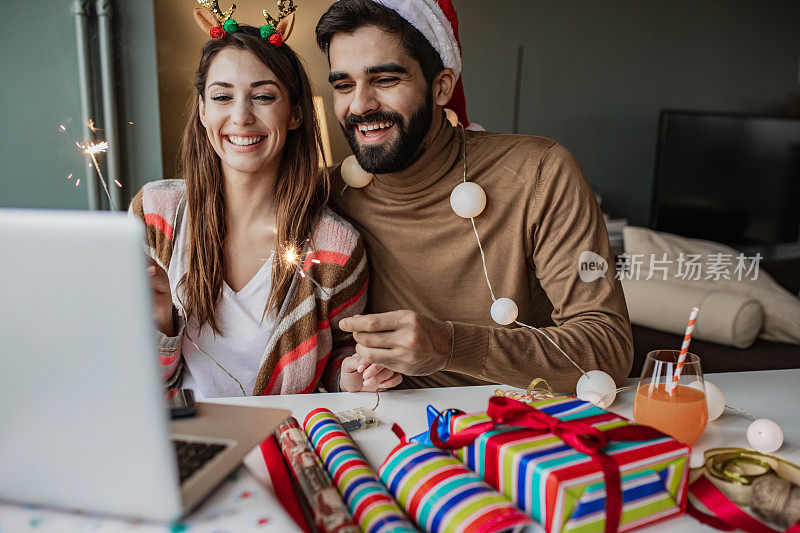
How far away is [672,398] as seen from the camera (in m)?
0.87

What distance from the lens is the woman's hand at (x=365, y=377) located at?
3.43 feet

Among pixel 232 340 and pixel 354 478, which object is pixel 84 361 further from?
pixel 232 340

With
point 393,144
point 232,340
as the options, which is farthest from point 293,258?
point 393,144

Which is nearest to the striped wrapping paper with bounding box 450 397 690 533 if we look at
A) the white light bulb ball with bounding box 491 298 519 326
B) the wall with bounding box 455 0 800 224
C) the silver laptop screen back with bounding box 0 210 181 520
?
the silver laptop screen back with bounding box 0 210 181 520

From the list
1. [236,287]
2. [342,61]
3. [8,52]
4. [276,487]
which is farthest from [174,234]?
[276,487]

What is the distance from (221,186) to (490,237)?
607 millimetres

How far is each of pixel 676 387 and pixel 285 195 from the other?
884mm

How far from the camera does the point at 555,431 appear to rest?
688 mm

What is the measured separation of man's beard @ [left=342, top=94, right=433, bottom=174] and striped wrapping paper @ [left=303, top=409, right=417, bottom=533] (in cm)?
68

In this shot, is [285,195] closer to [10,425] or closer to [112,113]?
[112,113]

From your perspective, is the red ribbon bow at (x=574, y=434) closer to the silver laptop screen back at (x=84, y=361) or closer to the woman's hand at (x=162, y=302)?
the silver laptop screen back at (x=84, y=361)

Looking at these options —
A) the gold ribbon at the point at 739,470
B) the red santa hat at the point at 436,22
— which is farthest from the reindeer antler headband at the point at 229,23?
the gold ribbon at the point at 739,470

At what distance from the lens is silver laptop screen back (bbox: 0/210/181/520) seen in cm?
48

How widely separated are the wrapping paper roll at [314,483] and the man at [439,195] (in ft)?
1.78
